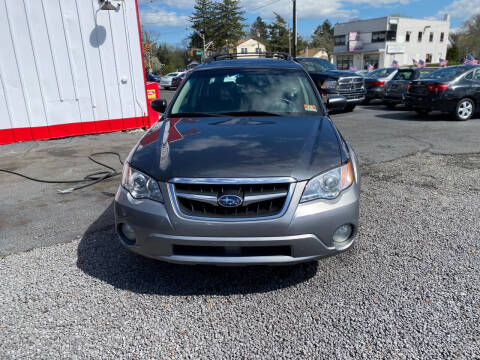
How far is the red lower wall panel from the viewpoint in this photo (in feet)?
26.4

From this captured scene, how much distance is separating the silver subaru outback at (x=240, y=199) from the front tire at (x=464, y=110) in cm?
928

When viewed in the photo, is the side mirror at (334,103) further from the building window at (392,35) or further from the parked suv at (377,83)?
the building window at (392,35)

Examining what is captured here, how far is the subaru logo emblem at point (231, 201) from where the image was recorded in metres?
2.33

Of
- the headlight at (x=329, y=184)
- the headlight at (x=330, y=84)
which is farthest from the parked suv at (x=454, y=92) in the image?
the headlight at (x=329, y=184)

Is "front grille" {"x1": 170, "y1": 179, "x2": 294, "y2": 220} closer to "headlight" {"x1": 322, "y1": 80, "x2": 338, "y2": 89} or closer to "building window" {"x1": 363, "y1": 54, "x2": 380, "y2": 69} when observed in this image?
"headlight" {"x1": 322, "y1": 80, "x2": 338, "y2": 89}

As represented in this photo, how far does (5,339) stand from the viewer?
7.41 ft

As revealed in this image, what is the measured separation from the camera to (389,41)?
2299 inches

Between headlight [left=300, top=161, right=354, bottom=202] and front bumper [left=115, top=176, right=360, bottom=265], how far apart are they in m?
0.04

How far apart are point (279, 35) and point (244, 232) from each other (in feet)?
252

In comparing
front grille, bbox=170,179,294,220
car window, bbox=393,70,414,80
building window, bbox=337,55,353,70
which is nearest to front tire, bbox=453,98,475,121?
car window, bbox=393,70,414,80

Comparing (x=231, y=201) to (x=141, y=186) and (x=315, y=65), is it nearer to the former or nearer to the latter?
(x=141, y=186)

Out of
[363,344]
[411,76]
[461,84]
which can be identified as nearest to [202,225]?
[363,344]

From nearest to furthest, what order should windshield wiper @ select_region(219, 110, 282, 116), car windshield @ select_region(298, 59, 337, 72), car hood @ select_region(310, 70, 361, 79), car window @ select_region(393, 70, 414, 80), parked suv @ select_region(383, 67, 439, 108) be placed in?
windshield wiper @ select_region(219, 110, 282, 116)
car hood @ select_region(310, 70, 361, 79)
parked suv @ select_region(383, 67, 439, 108)
car windshield @ select_region(298, 59, 337, 72)
car window @ select_region(393, 70, 414, 80)

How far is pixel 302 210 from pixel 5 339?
2063 mm
